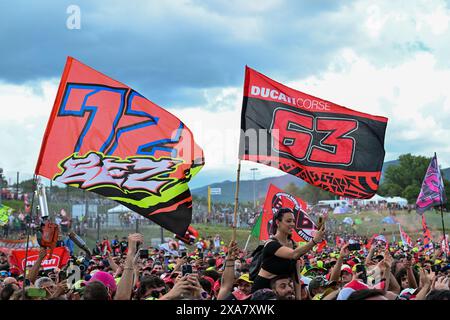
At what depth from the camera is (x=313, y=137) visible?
33.6 feet

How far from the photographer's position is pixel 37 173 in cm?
796

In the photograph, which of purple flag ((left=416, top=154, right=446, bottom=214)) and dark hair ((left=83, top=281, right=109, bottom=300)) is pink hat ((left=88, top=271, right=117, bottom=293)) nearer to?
dark hair ((left=83, top=281, right=109, bottom=300))

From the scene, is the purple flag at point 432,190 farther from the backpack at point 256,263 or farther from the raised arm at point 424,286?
the raised arm at point 424,286

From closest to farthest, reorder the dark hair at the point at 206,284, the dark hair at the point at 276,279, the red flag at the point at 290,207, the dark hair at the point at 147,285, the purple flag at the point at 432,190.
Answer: the dark hair at the point at 276,279 < the dark hair at the point at 147,285 < the dark hair at the point at 206,284 < the red flag at the point at 290,207 < the purple flag at the point at 432,190

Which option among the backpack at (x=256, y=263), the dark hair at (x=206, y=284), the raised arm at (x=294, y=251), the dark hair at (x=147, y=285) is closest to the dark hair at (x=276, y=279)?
the raised arm at (x=294, y=251)

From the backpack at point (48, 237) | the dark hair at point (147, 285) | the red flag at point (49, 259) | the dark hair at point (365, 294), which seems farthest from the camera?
the red flag at point (49, 259)

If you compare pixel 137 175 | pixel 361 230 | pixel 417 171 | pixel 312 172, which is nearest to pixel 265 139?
pixel 312 172

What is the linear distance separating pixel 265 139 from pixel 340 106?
1.55 metres

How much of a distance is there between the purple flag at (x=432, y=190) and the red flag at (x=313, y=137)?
11.7 metres

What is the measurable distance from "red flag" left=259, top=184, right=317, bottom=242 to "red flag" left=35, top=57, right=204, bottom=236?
6.51 meters

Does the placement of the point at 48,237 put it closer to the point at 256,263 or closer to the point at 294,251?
the point at 256,263

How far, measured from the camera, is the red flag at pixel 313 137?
32.7 ft

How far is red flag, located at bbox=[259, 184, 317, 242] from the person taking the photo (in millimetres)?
15055
